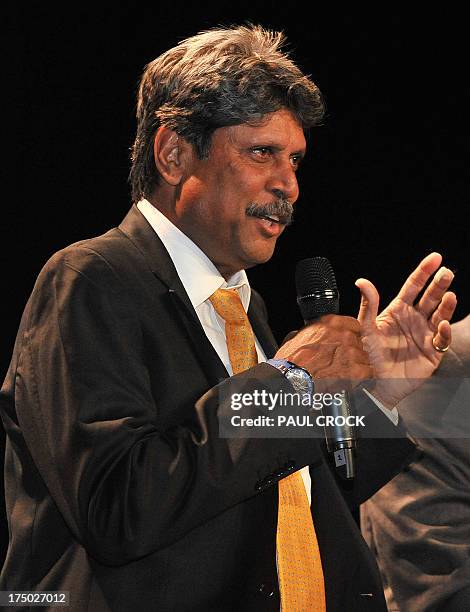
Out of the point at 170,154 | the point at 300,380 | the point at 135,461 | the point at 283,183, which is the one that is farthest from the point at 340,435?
the point at 170,154

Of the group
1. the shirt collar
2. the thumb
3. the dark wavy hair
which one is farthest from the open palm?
the dark wavy hair

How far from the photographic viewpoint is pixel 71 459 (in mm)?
1351

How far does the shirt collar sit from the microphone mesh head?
0.18 metres

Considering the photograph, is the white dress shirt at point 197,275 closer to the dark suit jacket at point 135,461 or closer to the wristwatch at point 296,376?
the dark suit jacket at point 135,461

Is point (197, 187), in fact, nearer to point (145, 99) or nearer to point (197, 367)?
point (145, 99)

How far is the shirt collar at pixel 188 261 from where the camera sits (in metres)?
1.67

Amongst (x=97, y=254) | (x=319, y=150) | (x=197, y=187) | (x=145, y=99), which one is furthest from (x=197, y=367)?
(x=319, y=150)

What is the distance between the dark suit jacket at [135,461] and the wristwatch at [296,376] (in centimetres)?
3

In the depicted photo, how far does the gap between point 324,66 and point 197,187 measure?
135cm

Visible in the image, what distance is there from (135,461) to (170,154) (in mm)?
758

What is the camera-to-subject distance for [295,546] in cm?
153

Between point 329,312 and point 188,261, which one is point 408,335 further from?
point 188,261

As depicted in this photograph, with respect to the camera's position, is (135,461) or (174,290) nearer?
(135,461)

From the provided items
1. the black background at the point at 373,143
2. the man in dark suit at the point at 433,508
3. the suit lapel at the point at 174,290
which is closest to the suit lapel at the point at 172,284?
the suit lapel at the point at 174,290
